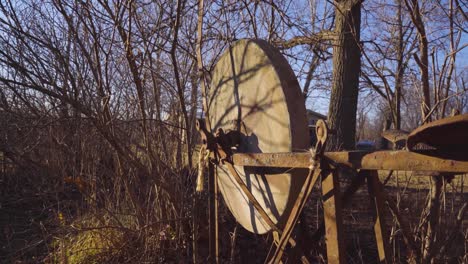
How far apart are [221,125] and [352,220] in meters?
2.99

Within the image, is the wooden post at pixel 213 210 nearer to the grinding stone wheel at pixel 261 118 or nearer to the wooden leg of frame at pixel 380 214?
the grinding stone wheel at pixel 261 118

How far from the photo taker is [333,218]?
2.06 m

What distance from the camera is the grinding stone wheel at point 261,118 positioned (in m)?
2.71

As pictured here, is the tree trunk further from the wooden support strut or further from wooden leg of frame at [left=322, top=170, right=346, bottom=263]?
wooden leg of frame at [left=322, top=170, right=346, bottom=263]

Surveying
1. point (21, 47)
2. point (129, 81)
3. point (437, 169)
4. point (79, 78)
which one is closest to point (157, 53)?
point (129, 81)

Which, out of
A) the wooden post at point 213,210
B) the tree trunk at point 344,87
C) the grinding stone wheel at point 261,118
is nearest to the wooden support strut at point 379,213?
the grinding stone wheel at point 261,118

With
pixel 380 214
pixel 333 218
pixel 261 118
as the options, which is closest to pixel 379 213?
pixel 380 214

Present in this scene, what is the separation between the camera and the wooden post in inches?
131

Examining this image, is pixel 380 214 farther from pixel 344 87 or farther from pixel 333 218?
pixel 344 87

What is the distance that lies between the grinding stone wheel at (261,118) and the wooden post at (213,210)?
0.65ft

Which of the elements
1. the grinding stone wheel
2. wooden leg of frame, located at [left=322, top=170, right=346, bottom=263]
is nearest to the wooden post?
the grinding stone wheel

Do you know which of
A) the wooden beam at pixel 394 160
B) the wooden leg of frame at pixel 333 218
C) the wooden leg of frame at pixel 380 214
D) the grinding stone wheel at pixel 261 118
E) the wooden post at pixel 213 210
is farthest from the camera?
the wooden post at pixel 213 210

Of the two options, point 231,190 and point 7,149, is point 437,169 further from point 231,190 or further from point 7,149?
point 7,149

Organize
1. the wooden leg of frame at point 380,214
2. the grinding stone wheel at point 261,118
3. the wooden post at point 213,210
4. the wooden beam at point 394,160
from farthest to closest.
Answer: the wooden post at point 213,210 → the grinding stone wheel at point 261,118 → the wooden leg of frame at point 380,214 → the wooden beam at point 394,160
